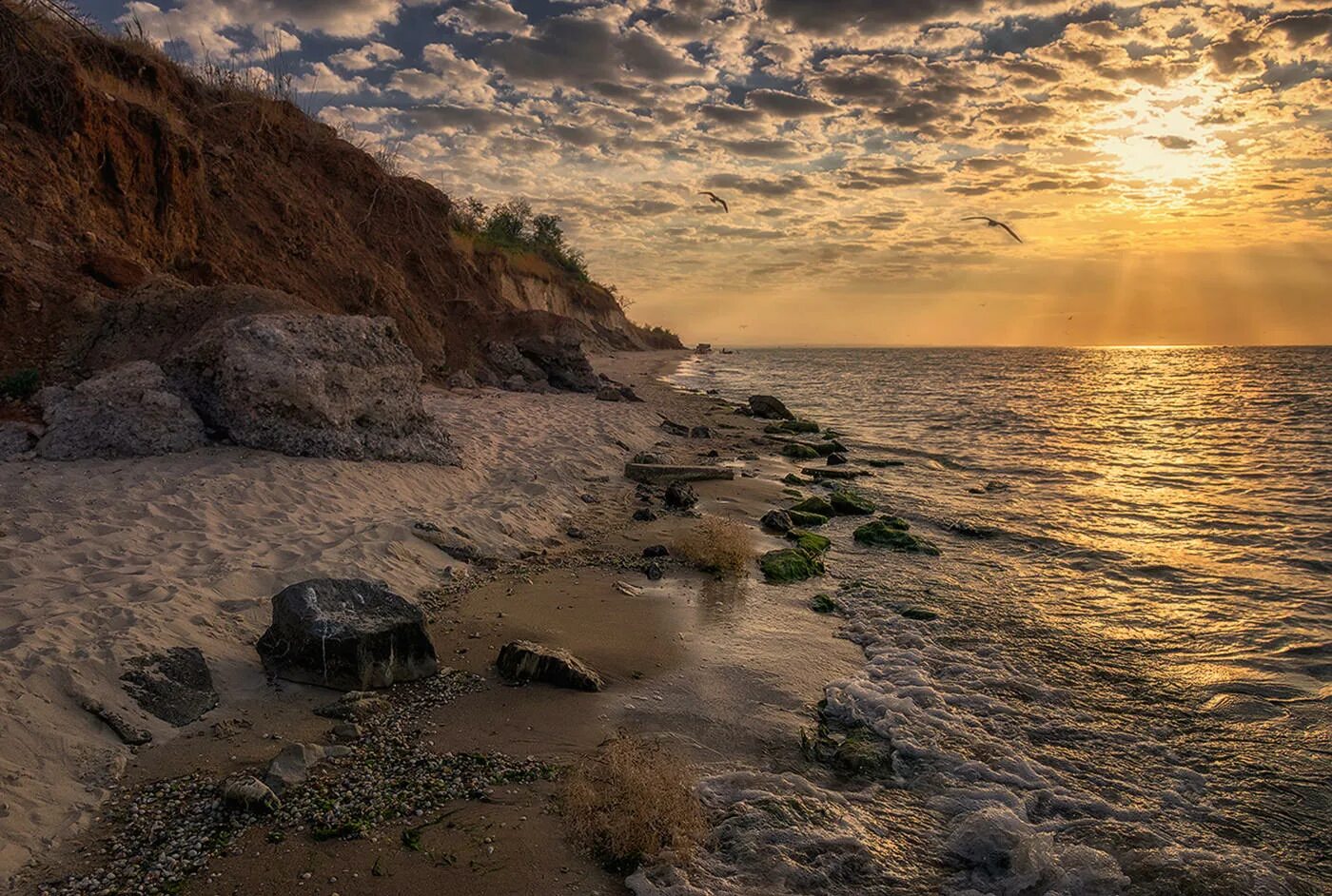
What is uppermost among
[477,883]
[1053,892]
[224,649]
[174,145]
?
[174,145]

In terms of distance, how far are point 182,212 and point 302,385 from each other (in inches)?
276

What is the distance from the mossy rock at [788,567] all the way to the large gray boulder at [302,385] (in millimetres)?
5171

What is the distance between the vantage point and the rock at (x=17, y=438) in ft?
27.1

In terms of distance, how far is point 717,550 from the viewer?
28.6ft

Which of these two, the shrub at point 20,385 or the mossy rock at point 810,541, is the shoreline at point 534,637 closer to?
the mossy rock at point 810,541

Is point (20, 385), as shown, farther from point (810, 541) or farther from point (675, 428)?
point (675, 428)

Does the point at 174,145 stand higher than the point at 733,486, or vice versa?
the point at 174,145

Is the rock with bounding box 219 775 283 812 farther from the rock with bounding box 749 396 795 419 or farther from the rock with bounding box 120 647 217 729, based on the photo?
the rock with bounding box 749 396 795 419

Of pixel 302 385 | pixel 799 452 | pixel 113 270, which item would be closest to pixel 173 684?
pixel 302 385

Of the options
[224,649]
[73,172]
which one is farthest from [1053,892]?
[73,172]

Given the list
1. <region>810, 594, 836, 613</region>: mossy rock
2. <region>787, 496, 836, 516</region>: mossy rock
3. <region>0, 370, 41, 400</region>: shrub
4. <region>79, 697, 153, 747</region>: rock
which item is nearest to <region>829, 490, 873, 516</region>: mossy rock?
<region>787, 496, 836, 516</region>: mossy rock

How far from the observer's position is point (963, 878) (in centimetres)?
399

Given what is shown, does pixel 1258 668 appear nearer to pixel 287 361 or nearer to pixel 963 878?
pixel 963 878

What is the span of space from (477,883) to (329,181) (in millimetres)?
21606
